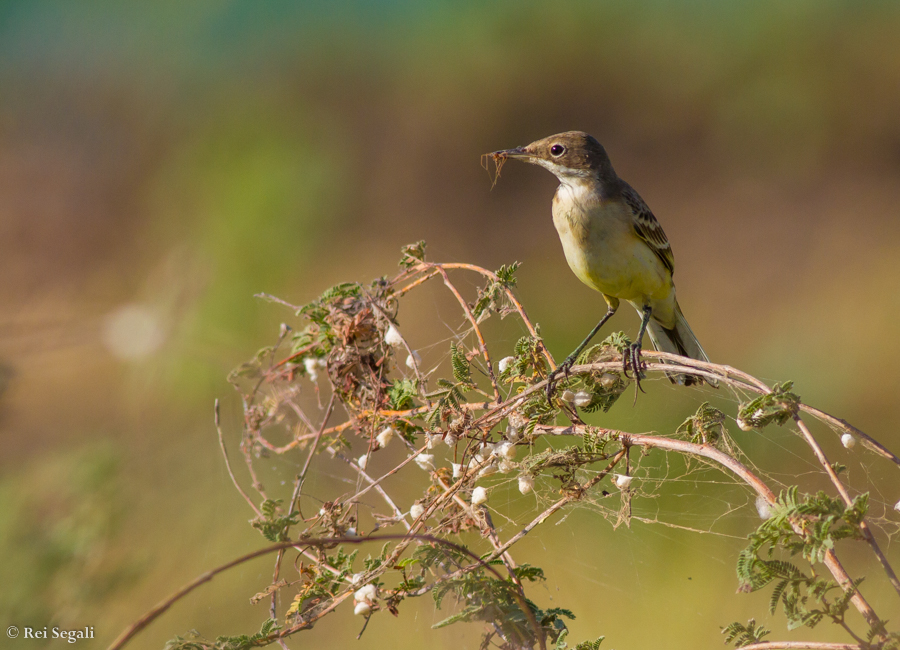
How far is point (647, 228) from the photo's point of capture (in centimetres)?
224

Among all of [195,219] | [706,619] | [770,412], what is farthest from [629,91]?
→ [770,412]

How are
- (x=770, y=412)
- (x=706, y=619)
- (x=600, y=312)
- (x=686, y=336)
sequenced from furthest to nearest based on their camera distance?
1. (x=600, y=312)
2. (x=686, y=336)
3. (x=706, y=619)
4. (x=770, y=412)

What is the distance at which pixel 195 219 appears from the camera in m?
6.29

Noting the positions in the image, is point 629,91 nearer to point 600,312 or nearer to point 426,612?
point 600,312

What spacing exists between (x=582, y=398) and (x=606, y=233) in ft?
3.41

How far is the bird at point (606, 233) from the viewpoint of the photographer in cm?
208

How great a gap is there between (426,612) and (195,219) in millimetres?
5678

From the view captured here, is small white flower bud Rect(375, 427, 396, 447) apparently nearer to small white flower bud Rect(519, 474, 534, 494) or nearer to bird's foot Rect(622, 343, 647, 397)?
small white flower bud Rect(519, 474, 534, 494)

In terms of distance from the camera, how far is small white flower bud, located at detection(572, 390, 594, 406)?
3.81ft

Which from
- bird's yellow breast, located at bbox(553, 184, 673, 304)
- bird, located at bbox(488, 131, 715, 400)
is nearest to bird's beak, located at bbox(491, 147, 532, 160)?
bird, located at bbox(488, 131, 715, 400)

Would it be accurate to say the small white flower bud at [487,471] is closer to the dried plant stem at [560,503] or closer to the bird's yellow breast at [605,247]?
the dried plant stem at [560,503]

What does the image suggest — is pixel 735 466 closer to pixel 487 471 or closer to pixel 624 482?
pixel 624 482

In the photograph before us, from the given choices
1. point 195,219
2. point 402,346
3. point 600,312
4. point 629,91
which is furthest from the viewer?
point 629,91

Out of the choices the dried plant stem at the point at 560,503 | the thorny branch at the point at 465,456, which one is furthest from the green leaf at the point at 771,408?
the dried plant stem at the point at 560,503
